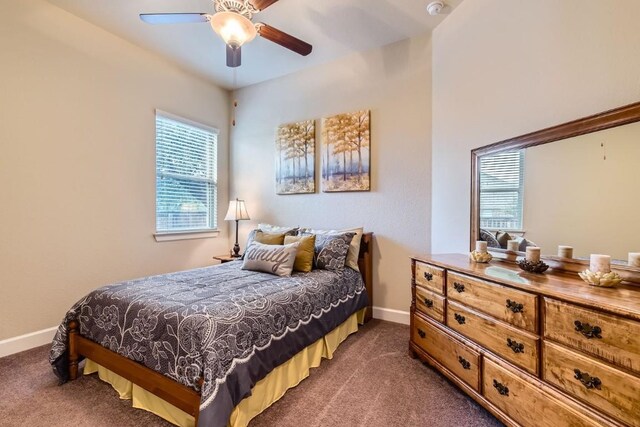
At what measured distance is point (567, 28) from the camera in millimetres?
1638

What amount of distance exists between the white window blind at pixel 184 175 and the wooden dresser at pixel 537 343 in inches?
120

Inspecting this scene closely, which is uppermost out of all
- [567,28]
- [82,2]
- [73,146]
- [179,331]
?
[82,2]

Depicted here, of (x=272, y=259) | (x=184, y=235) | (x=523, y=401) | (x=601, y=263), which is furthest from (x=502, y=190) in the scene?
(x=184, y=235)

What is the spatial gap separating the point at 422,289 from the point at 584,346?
1097 millimetres

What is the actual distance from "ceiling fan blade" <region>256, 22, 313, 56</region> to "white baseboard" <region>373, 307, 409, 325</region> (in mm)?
2628

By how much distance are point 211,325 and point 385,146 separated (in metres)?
2.44

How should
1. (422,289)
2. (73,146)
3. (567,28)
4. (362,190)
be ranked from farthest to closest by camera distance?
(362,190), (73,146), (422,289), (567,28)

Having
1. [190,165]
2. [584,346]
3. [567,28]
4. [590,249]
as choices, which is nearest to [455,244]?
[590,249]

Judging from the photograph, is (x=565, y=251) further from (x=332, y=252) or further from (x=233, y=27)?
(x=233, y=27)

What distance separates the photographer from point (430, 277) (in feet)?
6.75

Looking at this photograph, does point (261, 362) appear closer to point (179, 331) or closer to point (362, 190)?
point (179, 331)

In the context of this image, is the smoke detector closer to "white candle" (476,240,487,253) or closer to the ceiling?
the ceiling

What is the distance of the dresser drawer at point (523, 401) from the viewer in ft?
3.80

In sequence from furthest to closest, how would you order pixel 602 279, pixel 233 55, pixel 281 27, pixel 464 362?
pixel 281 27, pixel 233 55, pixel 464 362, pixel 602 279
